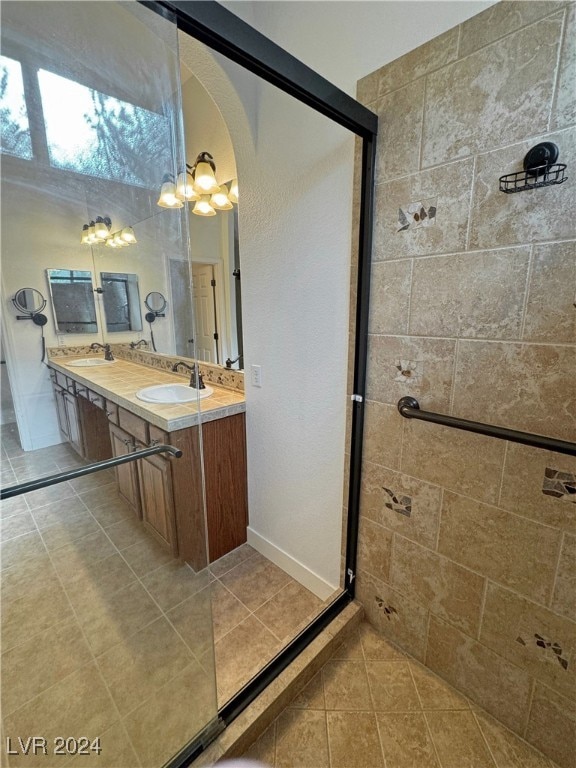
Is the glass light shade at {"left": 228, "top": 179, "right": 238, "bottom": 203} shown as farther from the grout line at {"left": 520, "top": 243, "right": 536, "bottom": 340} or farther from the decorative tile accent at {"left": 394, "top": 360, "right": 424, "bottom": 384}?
the grout line at {"left": 520, "top": 243, "right": 536, "bottom": 340}

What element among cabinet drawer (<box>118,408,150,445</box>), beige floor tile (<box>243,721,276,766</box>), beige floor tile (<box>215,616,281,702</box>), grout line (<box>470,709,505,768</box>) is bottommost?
beige floor tile (<box>215,616,281,702</box>)

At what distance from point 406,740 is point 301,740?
13.6 inches

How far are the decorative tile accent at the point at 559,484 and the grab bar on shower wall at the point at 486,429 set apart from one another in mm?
81

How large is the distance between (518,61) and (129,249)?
57.2 inches

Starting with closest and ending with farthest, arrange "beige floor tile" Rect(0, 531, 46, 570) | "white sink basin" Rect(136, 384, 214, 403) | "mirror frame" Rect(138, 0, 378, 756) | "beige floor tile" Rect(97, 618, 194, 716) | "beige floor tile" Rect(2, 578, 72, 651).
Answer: "mirror frame" Rect(138, 0, 378, 756) < "beige floor tile" Rect(97, 618, 194, 716) < "beige floor tile" Rect(2, 578, 72, 651) < "beige floor tile" Rect(0, 531, 46, 570) < "white sink basin" Rect(136, 384, 214, 403)

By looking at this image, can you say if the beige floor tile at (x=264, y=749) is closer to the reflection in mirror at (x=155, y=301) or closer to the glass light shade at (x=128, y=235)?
the reflection in mirror at (x=155, y=301)

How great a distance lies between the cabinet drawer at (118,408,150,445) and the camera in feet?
4.67

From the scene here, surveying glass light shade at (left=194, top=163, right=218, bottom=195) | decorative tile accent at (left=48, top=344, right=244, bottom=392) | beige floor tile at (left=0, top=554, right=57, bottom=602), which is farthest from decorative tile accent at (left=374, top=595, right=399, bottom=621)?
glass light shade at (left=194, top=163, right=218, bottom=195)

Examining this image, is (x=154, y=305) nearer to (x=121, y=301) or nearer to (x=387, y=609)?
(x=121, y=301)

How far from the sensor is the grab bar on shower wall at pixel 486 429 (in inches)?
32.8

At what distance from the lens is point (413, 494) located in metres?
1.19

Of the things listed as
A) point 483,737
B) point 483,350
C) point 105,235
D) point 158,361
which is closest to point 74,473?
point 158,361

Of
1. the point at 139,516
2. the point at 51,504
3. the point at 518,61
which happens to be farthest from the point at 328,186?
the point at 51,504

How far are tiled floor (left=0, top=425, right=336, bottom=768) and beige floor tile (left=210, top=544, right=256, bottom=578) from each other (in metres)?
0.12
